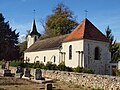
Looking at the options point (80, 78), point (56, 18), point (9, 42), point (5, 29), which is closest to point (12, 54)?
point (9, 42)

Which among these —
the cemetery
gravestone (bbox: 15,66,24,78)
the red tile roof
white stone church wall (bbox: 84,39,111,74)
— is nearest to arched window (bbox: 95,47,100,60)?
white stone church wall (bbox: 84,39,111,74)

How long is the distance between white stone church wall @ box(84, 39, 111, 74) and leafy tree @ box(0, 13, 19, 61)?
3288 centimetres

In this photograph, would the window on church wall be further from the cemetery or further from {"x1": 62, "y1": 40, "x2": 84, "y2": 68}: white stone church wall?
the cemetery

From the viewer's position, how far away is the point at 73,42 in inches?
1190

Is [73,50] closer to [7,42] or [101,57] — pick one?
[101,57]

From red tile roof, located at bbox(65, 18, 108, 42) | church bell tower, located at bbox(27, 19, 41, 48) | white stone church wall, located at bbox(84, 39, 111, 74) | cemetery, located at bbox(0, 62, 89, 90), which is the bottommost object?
cemetery, located at bbox(0, 62, 89, 90)

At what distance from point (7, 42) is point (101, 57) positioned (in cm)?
3761

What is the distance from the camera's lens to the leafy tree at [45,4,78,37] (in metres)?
50.6

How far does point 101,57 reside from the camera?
3014cm

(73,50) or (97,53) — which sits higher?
(73,50)

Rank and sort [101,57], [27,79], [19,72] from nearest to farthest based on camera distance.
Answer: [27,79], [19,72], [101,57]

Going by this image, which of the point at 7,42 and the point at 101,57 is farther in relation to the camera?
the point at 7,42

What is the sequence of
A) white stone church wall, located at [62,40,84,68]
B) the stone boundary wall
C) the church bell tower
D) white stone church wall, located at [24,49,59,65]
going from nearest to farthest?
1. the stone boundary wall
2. white stone church wall, located at [62,40,84,68]
3. white stone church wall, located at [24,49,59,65]
4. the church bell tower

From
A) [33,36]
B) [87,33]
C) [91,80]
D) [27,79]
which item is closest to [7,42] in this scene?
[33,36]
